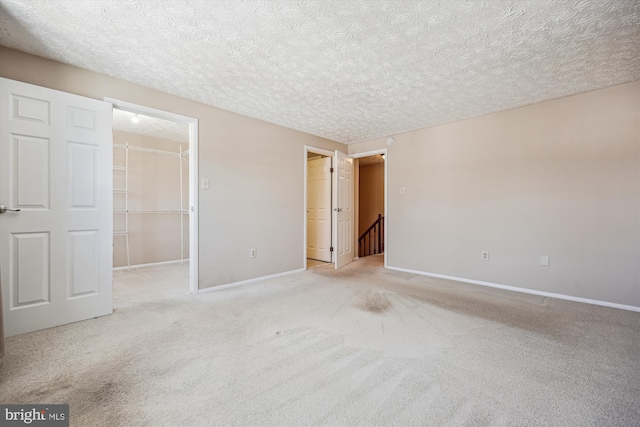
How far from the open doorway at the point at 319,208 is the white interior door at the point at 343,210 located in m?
0.29

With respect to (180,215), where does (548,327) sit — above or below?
below

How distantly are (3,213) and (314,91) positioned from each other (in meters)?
2.88

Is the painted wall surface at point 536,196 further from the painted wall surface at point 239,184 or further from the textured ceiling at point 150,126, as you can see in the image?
the textured ceiling at point 150,126

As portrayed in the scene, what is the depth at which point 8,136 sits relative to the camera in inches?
80.8

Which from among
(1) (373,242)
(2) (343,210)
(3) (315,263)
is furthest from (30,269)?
(1) (373,242)

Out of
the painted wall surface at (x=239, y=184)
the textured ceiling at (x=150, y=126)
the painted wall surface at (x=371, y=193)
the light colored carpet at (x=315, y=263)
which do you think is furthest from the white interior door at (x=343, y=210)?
the textured ceiling at (x=150, y=126)

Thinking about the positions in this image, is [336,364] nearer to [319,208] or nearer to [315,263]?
[315,263]

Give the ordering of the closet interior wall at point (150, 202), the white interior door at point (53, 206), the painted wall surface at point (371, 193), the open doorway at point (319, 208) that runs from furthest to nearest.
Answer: the painted wall surface at point (371, 193) → the open doorway at point (319, 208) → the closet interior wall at point (150, 202) → the white interior door at point (53, 206)

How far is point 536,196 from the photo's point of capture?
10.6 ft

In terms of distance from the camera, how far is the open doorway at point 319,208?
17.0 ft

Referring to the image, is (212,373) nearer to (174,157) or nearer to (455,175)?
(455,175)

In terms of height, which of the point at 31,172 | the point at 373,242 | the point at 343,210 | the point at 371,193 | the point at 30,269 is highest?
the point at 371,193

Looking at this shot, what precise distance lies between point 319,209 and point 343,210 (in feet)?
2.26

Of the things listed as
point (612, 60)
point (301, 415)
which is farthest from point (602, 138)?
point (301, 415)
